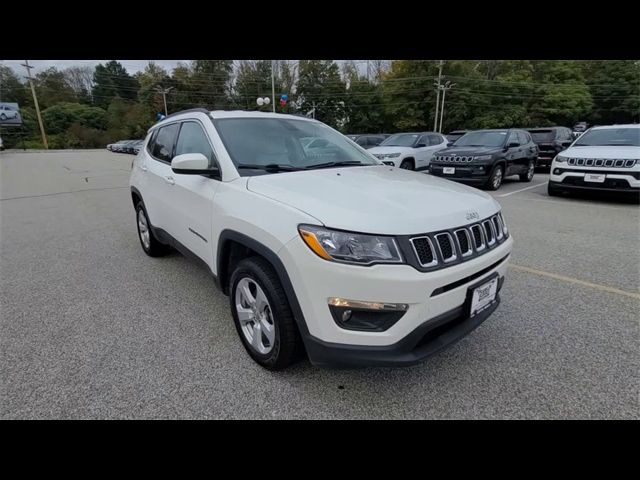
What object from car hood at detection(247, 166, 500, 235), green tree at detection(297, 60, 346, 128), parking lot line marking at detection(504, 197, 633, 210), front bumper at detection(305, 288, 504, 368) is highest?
green tree at detection(297, 60, 346, 128)

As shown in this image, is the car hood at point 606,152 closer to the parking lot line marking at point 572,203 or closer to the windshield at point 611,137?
the windshield at point 611,137

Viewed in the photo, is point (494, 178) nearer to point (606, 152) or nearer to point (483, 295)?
point (606, 152)

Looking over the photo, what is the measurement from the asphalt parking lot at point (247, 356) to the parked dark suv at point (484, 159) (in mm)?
4638

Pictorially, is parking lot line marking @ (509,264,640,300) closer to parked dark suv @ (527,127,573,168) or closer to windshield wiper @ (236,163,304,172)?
windshield wiper @ (236,163,304,172)

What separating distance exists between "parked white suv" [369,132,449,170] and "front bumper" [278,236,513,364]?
9690 mm

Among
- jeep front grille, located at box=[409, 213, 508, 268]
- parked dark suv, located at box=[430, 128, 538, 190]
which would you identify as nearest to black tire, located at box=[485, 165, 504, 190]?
parked dark suv, located at box=[430, 128, 538, 190]

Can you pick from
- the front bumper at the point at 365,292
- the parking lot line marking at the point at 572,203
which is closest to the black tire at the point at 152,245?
the front bumper at the point at 365,292

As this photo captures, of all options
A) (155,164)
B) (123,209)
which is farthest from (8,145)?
(155,164)

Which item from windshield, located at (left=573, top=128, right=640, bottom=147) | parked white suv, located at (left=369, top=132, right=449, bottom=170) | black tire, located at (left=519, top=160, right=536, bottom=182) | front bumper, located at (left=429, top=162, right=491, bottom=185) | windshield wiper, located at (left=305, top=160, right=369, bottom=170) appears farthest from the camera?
parked white suv, located at (left=369, top=132, right=449, bottom=170)

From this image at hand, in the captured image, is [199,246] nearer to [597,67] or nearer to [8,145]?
[597,67]

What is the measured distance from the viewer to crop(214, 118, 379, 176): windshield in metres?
2.76

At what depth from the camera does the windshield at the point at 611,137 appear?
7821 mm

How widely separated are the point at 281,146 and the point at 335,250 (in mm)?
1515
